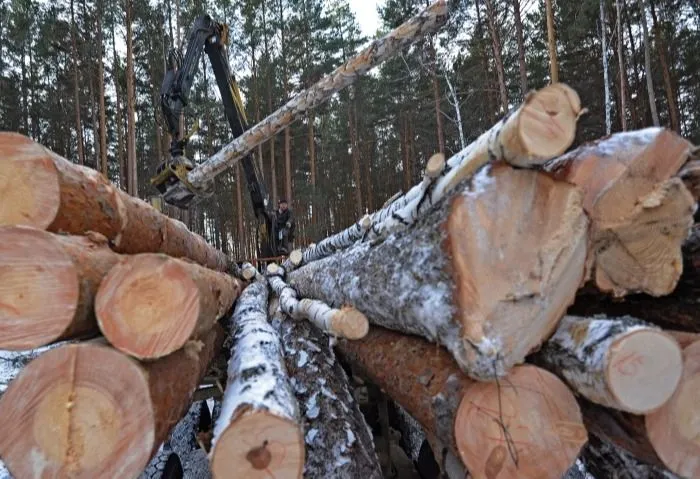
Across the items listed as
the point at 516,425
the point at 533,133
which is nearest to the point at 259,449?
the point at 516,425

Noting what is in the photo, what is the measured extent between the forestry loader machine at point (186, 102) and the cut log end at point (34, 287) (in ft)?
18.0

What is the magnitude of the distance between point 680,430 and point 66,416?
223 cm

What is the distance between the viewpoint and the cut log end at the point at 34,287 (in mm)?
1552

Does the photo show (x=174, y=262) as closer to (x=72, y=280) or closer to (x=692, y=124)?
(x=72, y=280)

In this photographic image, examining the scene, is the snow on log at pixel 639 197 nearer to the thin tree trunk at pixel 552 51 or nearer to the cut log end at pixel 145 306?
the cut log end at pixel 145 306

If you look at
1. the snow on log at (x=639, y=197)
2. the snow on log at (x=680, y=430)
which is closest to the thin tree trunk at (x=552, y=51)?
the snow on log at (x=639, y=197)

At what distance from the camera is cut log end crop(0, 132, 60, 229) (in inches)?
67.2

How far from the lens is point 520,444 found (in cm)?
163

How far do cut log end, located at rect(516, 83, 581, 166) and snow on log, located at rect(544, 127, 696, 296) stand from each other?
24 centimetres

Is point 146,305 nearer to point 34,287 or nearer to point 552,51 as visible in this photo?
point 34,287

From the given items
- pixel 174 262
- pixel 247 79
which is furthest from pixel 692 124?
pixel 174 262

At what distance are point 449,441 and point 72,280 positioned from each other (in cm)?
160

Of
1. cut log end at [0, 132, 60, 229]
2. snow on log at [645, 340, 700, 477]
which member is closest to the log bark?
cut log end at [0, 132, 60, 229]

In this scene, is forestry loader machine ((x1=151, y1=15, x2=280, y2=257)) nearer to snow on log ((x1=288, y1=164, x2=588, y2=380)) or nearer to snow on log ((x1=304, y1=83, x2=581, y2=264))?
snow on log ((x1=304, y1=83, x2=581, y2=264))
